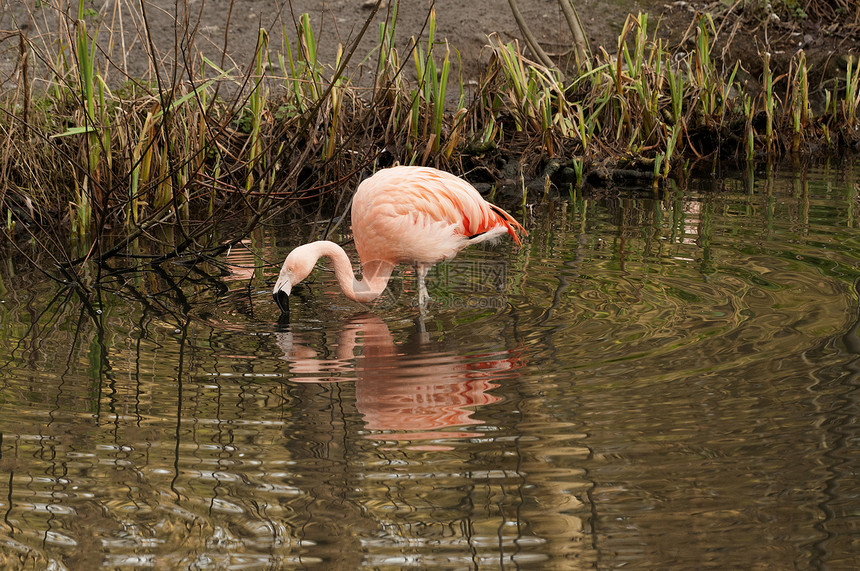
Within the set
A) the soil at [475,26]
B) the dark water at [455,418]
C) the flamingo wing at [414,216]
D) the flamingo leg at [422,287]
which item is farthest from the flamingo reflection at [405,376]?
the soil at [475,26]

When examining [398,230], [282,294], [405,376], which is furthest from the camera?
[398,230]

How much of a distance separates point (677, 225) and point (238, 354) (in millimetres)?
3435

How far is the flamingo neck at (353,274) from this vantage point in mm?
4844

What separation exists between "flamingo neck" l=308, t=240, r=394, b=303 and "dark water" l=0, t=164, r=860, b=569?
0.40 feet

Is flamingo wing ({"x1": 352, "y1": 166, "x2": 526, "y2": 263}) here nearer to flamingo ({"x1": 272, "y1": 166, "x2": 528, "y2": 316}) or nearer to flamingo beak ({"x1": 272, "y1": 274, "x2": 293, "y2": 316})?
flamingo ({"x1": 272, "y1": 166, "x2": 528, "y2": 316})

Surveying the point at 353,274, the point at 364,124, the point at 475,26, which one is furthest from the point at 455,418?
the point at 475,26

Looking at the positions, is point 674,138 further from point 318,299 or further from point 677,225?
point 318,299

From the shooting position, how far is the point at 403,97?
25.3 ft

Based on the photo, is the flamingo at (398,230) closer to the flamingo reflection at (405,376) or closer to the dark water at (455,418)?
the dark water at (455,418)

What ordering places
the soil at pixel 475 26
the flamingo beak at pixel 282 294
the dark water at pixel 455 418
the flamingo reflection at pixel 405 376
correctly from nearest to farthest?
1. the dark water at pixel 455 418
2. the flamingo reflection at pixel 405 376
3. the flamingo beak at pixel 282 294
4. the soil at pixel 475 26

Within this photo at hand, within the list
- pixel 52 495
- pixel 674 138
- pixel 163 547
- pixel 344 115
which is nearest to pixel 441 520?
pixel 163 547

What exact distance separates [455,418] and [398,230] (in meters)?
1.68

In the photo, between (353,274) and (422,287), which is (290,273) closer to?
(353,274)

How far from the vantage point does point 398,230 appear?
4926mm
